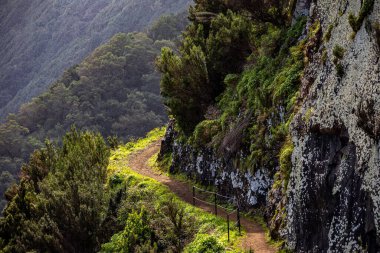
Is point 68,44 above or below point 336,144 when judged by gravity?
above

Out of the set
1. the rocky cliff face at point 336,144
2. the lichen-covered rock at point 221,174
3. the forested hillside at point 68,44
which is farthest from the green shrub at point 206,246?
the forested hillside at point 68,44

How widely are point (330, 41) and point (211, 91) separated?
36.0 ft

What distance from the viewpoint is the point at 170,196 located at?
19.2 metres

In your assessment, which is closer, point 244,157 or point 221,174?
point 244,157

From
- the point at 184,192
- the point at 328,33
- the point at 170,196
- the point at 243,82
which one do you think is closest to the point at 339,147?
the point at 328,33

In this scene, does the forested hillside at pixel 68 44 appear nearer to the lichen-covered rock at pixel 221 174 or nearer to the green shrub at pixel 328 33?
the lichen-covered rock at pixel 221 174

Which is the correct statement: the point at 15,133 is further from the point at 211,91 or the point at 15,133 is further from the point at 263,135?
the point at 263,135

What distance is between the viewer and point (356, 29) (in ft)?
32.4

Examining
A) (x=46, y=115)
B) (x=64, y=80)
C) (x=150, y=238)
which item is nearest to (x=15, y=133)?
(x=46, y=115)

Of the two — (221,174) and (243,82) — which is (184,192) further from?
(243,82)

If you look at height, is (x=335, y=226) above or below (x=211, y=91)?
below

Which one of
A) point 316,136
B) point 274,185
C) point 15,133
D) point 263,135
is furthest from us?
point 15,133

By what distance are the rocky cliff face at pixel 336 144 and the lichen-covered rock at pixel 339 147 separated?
2 centimetres

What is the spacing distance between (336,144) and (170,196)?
9768 millimetres
